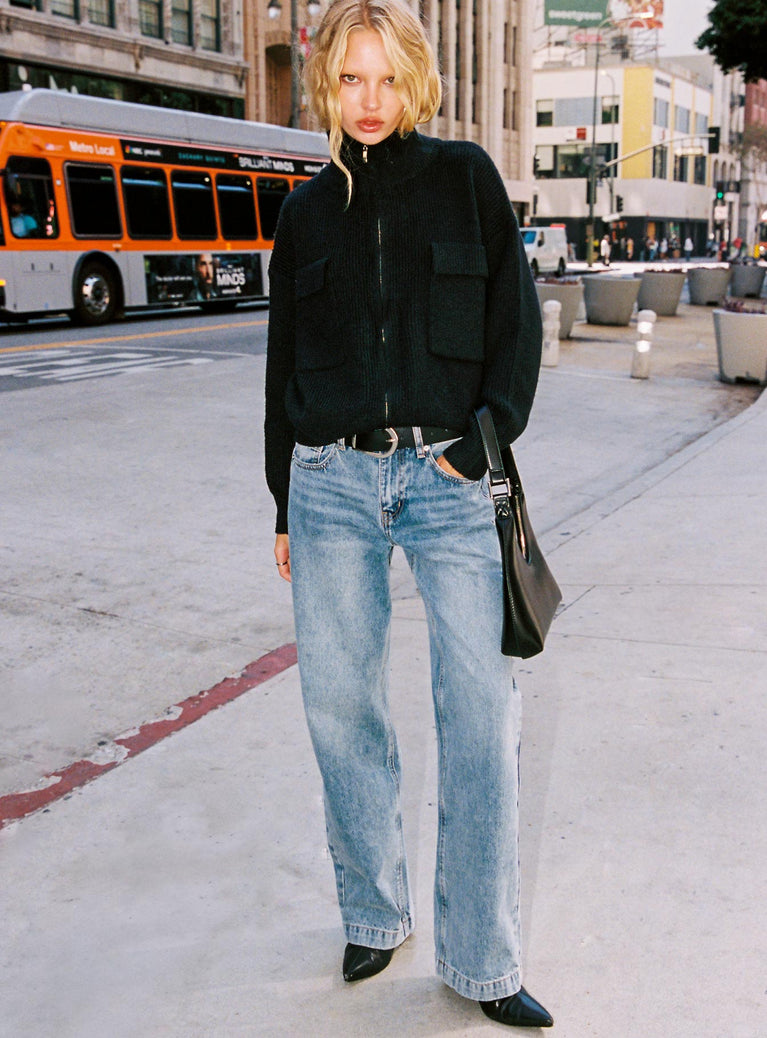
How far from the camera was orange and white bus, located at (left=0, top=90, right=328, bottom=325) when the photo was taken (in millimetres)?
18359

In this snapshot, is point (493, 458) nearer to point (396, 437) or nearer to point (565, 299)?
point (396, 437)

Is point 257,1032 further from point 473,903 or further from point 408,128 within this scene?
point 408,128

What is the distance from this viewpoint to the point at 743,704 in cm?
390

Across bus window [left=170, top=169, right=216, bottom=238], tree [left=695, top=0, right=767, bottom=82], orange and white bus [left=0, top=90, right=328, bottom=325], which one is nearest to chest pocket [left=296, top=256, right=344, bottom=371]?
orange and white bus [left=0, top=90, right=328, bottom=325]

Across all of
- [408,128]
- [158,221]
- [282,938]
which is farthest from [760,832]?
[158,221]

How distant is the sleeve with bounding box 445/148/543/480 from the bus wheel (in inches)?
710

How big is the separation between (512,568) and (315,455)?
1.49 ft

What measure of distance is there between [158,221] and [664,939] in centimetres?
2002

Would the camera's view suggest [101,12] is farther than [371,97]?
Yes

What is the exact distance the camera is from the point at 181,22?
37.2 meters

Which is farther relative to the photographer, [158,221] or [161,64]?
[161,64]

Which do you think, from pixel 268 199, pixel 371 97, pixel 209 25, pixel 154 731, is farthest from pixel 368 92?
pixel 209 25

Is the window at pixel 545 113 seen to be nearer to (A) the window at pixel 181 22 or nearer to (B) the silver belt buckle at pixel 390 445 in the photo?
(A) the window at pixel 181 22

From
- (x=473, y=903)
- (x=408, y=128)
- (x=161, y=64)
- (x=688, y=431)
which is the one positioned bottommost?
(x=688, y=431)
